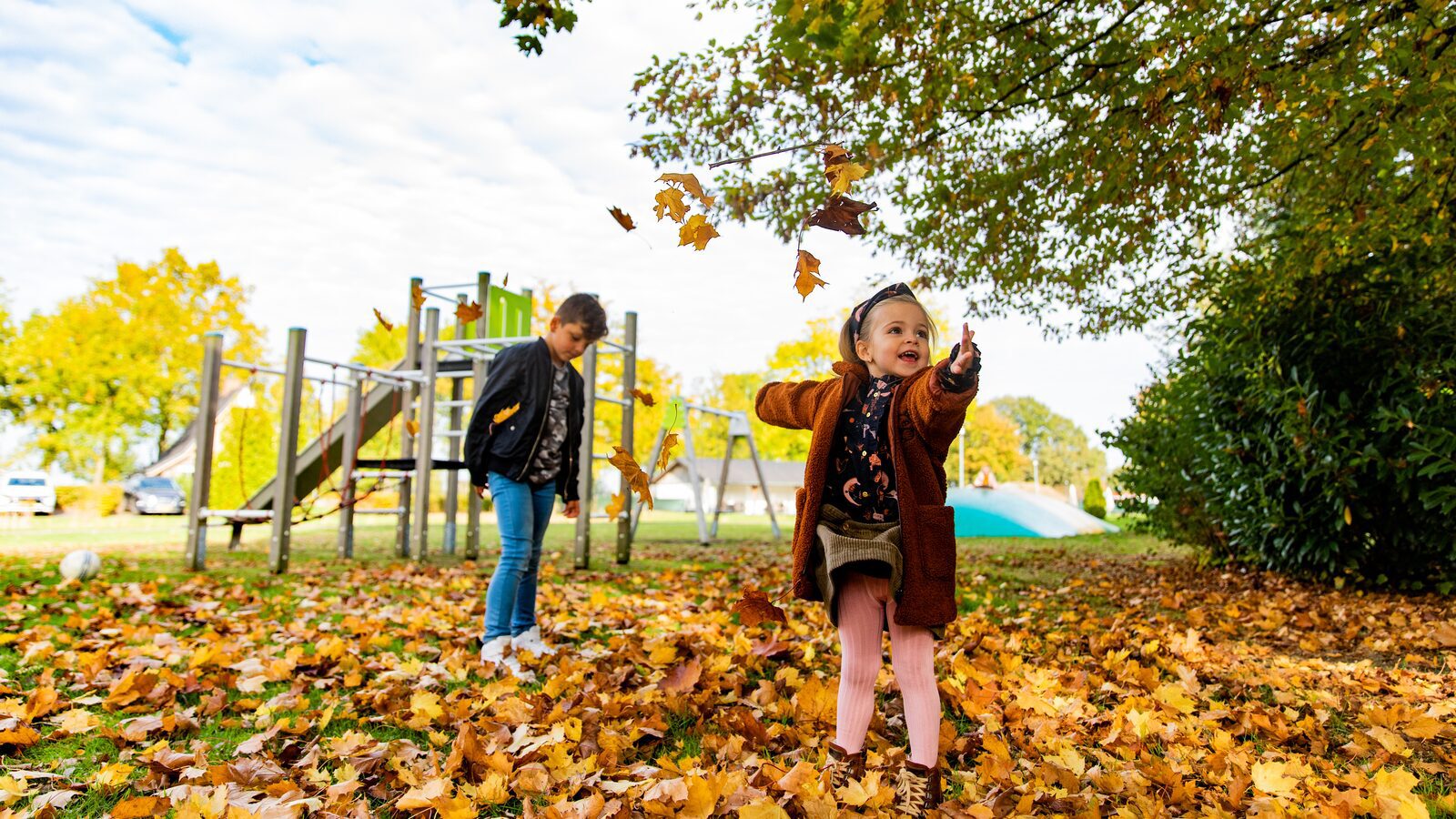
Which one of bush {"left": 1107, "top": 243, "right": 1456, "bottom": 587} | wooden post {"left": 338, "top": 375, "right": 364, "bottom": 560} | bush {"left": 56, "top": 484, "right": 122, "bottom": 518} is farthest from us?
bush {"left": 56, "top": 484, "right": 122, "bottom": 518}

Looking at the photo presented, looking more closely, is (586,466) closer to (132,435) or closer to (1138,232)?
(1138,232)

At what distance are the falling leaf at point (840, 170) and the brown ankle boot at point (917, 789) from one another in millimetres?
1510

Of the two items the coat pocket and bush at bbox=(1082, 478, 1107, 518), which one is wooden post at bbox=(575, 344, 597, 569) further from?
bush at bbox=(1082, 478, 1107, 518)

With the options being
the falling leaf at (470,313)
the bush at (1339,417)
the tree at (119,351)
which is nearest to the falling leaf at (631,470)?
the falling leaf at (470,313)

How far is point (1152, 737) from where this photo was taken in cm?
290

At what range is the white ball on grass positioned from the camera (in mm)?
6328

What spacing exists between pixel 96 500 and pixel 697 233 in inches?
1106

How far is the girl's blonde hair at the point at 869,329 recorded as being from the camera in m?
2.58

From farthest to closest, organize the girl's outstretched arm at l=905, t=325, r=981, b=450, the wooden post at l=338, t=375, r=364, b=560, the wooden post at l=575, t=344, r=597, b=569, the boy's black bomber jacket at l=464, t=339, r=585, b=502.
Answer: the wooden post at l=338, t=375, r=364, b=560, the wooden post at l=575, t=344, r=597, b=569, the boy's black bomber jacket at l=464, t=339, r=585, b=502, the girl's outstretched arm at l=905, t=325, r=981, b=450

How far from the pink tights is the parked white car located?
2715 cm

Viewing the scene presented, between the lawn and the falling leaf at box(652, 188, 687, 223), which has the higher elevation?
the falling leaf at box(652, 188, 687, 223)

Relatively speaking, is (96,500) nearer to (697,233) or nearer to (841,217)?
(697,233)

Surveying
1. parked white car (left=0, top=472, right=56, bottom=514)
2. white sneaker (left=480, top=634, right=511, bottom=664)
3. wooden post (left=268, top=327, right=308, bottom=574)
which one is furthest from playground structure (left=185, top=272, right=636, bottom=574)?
parked white car (left=0, top=472, right=56, bottom=514)

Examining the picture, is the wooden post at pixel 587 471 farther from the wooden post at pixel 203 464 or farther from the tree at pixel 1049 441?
the tree at pixel 1049 441
